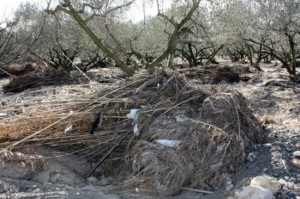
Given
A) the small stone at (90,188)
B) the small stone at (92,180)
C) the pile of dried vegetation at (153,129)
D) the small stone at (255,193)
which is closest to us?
the small stone at (255,193)

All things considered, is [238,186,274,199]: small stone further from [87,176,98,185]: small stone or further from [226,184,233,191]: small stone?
[87,176,98,185]: small stone

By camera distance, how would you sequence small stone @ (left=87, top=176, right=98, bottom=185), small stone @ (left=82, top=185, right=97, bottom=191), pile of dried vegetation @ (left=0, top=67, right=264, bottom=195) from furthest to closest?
small stone @ (left=87, top=176, right=98, bottom=185), pile of dried vegetation @ (left=0, top=67, right=264, bottom=195), small stone @ (left=82, top=185, right=97, bottom=191)

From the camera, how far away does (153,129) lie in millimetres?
4395

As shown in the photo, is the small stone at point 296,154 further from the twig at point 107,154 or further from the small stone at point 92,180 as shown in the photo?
the small stone at point 92,180

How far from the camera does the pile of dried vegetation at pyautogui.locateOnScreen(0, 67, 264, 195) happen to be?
3.91 metres

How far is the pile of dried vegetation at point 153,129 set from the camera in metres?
3.91

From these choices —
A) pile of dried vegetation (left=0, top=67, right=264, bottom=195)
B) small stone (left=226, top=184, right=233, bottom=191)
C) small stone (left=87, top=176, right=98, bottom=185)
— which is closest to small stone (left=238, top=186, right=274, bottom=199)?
small stone (left=226, top=184, right=233, bottom=191)

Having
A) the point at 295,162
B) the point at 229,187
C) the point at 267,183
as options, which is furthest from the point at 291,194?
the point at 295,162

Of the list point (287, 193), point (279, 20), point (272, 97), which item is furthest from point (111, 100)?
point (279, 20)

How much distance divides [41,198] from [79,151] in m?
1.14

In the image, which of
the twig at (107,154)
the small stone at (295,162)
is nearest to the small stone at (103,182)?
the twig at (107,154)

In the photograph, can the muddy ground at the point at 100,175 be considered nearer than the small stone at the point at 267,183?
No

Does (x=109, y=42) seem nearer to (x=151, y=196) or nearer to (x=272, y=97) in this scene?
(x=272, y=97)

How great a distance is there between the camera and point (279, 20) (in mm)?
10469
